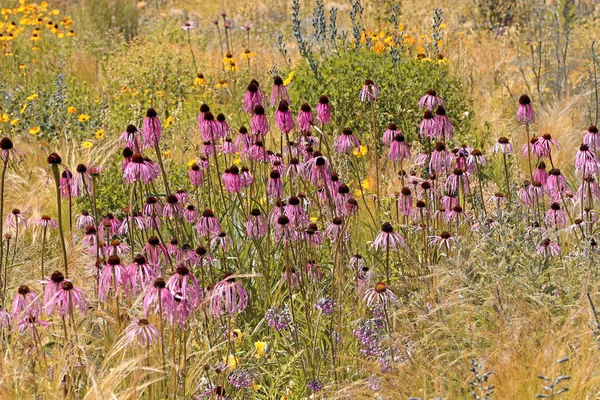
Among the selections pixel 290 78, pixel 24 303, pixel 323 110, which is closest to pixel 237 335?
pixel 24 303

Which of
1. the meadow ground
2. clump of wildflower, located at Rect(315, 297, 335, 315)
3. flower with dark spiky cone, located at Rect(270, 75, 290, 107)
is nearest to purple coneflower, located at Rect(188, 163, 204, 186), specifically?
the meadow ground

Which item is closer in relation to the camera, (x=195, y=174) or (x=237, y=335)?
(x=237, y=335)

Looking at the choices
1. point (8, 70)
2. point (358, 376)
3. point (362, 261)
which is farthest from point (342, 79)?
point (8, 70)

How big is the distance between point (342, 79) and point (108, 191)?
191 centimetres

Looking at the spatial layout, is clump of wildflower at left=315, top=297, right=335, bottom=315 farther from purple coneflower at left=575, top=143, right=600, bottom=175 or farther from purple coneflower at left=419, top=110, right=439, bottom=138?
purple coneflower at left=575, top=143, right=600, bottom=175

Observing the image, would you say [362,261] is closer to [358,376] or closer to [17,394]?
[358,376]

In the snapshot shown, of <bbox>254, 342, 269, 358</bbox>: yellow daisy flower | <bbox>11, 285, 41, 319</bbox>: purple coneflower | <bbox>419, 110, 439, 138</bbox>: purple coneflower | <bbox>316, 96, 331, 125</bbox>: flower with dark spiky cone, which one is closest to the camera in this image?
<bbox>11, 285, 41, 319</bbox>: purple coneflower

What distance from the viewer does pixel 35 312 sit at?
276 cm

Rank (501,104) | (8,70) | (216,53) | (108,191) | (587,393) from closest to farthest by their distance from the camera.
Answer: (587,393)
(108,191)
(501,104)
(8,70)
(216,53)

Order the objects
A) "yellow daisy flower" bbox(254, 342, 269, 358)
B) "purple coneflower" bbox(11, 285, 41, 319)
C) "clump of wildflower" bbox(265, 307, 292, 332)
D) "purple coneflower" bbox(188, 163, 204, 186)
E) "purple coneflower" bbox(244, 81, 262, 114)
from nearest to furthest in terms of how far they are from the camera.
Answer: "purple coneflower" bbox(11, 285, 41, 319)
"yellow daisy flower" bbox(254, 342, 269, 358)
"clump of wildflower" bbox(265, 307, 292, 332)
"purple coneflower" bbox(244, 81, 262, 114)
"purple coneflower" bbox(188, 163, 204, 186)

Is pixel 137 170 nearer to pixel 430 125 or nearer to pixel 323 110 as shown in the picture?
pixel 323 110

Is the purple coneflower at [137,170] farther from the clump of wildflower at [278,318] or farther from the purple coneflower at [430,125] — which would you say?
the purple coneflower at [430,125]

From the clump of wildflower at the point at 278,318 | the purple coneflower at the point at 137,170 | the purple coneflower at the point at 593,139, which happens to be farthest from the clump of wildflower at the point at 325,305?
the purple coneflower at the point at 593,139

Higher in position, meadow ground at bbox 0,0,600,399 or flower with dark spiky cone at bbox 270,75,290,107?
flower with dark spiky cone at bbox 270,75,290,107
